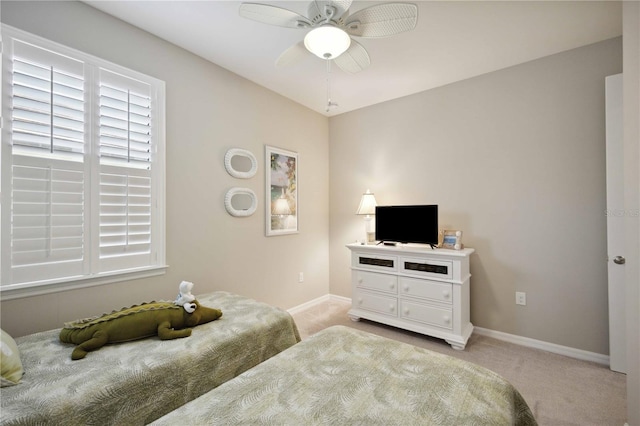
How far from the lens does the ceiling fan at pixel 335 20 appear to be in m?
1.49

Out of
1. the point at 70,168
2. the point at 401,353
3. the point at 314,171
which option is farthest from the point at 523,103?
the point at 70,168

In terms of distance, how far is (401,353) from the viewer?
1.40 meters

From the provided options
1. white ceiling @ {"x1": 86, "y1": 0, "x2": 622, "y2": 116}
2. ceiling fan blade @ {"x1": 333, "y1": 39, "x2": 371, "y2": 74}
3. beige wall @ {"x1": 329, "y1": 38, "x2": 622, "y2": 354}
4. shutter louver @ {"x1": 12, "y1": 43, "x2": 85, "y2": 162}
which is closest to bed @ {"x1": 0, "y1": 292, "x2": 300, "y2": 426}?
shutter louver @ {"x1": 12, "y1": 43, "x2": 85, "y2": 162}

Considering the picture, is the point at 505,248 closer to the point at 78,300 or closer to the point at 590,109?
→ the point at 590,109

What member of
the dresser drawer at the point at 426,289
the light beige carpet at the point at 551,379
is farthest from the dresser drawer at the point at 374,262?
the light beige carpet at the point at 551,379

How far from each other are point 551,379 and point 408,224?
1692 mm

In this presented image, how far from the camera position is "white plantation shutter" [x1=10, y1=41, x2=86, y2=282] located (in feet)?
5.46

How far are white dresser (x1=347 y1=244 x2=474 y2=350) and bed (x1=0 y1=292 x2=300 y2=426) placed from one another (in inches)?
60.0

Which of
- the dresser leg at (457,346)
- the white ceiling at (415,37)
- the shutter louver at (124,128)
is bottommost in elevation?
the dresser leg at (457,346)

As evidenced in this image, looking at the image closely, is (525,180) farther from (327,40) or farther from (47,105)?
(47,105)

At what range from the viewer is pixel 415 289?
9.38 ft

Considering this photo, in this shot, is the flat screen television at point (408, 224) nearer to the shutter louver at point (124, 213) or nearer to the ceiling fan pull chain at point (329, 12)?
the ceiling fan pull chain at point (329, 12)

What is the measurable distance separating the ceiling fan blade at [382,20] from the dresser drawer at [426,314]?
2384 mm

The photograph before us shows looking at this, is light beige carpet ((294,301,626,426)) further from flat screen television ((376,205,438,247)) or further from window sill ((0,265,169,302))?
window sill ((0,265,169,302))
